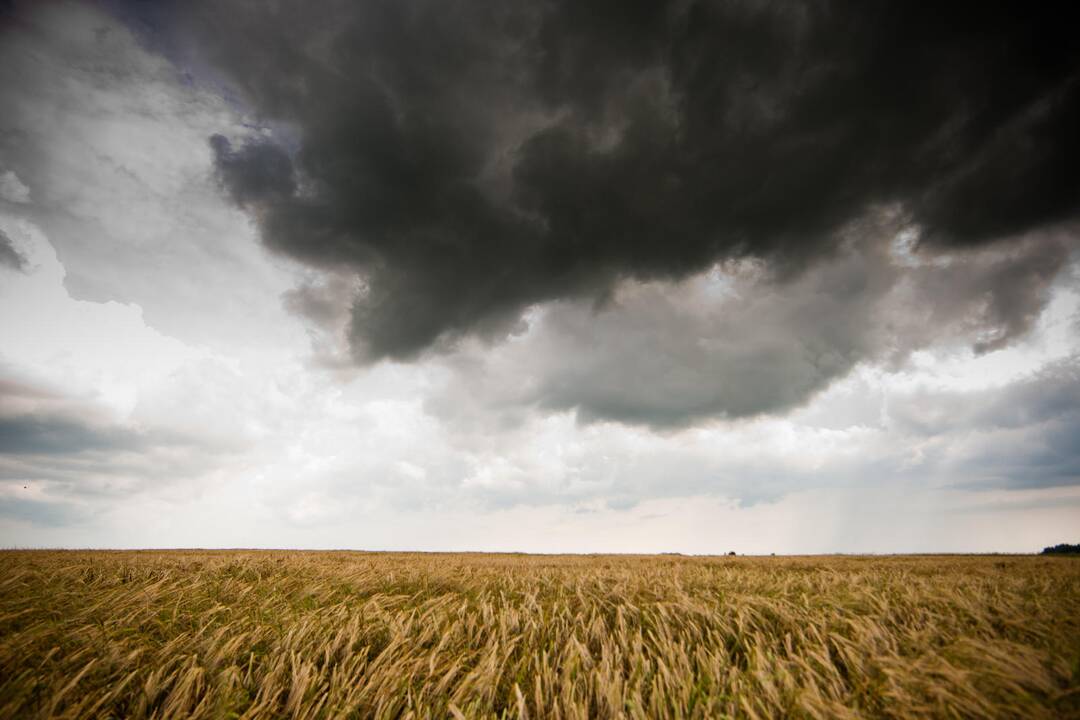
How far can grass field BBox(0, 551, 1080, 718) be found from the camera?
119 inches

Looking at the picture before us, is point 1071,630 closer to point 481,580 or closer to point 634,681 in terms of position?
point 634,681

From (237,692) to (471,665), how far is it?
6.05 ft

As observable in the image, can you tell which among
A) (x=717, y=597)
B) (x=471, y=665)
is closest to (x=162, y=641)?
(x=471, y=665)

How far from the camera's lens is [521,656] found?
4.35 metres

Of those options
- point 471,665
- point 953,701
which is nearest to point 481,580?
point 471,665

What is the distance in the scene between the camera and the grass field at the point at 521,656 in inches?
119

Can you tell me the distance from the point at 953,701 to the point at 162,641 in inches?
251

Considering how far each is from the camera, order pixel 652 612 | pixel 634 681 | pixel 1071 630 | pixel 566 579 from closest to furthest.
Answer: pixel 634 681
pixel 1071 630
pixel 652 612
pixel 566 579

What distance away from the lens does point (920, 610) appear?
16.7 ft

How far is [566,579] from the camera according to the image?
325 inches

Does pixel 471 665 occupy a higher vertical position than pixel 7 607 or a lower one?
lower

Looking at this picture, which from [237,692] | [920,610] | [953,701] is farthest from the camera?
[920,610]

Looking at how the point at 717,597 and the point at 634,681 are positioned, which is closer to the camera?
the point at 634,681

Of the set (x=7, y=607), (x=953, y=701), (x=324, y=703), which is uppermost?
(x=7, y=607)
